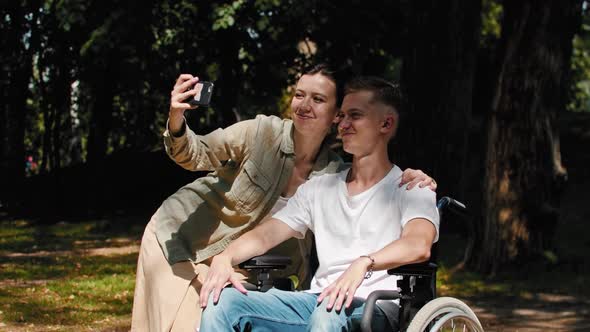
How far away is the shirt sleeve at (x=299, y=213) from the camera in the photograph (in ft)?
13.6

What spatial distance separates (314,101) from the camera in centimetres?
437

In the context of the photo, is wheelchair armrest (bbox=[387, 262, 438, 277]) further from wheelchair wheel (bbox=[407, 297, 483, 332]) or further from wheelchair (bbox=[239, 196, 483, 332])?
wheelchair wheel (bbox=[407, 297, 483, 332])

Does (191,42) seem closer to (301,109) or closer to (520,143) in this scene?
(520,143)

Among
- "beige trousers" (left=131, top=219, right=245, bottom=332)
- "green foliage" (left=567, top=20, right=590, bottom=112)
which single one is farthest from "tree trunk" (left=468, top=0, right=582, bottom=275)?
"green foliage" (left=567, top=20, right=590, bottom=112)

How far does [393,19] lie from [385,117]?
11337 mm

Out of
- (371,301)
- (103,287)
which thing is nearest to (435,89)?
(103,287)

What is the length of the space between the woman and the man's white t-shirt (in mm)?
403

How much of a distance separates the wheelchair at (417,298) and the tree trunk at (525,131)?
17.9ft

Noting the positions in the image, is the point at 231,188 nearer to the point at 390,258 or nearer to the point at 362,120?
the point at 362,120

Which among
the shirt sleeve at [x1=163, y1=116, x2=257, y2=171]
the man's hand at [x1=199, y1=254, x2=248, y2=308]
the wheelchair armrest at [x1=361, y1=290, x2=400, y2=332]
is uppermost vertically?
the shirt sleeve at [x1=163, y1=116, x2=257, y2=171]

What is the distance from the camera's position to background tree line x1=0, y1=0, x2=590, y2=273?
944cm

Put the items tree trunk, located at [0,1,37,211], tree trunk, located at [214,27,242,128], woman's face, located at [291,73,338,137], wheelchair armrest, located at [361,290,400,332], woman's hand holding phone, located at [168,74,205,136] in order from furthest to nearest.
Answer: tree trunk, located at [0,1,37,211] → tree trunk, located at [214,27,242,128] → woman's face, located at [291,73,338,137] → woman's hand holding phone, located at [168,74,205,136] → wheelchair armrest, located at [361,290,400,332]

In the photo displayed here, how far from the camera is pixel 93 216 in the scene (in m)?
15.2

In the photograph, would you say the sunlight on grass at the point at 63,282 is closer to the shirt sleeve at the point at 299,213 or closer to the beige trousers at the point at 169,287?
the beige trousers at the point at 169,287
